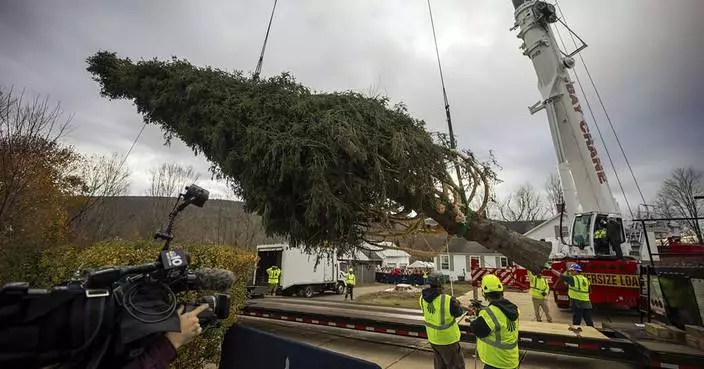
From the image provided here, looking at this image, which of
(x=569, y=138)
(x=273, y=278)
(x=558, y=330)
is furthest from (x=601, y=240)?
(x=273, y=278)

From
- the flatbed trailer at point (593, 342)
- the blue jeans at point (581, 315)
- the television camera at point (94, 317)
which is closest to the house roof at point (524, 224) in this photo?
the blue jeans at point (581, 315)

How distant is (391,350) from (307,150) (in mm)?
6071

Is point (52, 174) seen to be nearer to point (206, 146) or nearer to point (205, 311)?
point (206, 146)

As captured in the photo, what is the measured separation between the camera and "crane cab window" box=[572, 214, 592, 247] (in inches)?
386

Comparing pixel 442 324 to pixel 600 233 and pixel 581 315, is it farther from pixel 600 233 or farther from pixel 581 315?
pixel 600 233

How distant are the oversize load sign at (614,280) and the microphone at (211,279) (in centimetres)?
1124

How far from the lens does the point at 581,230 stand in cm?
998

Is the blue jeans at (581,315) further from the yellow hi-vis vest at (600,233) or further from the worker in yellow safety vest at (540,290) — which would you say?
the yellow hi-vis vest at (600,233)

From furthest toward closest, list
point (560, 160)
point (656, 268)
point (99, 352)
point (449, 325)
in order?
point (560, 160), point (656, 268), point (449, 325), point (99, 352)

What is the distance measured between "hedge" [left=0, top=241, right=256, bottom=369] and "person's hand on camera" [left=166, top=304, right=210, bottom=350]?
10.3 feet

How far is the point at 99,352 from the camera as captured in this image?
5.02ft

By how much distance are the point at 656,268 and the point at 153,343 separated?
8.28m

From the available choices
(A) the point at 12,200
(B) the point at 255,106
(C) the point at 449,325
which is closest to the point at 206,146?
(B) the point at 255,106

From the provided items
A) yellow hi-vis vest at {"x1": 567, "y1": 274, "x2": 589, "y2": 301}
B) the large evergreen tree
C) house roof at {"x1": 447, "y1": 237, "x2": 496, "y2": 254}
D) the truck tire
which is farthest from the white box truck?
house roof at {"x1": 447, "y1": 237, "x2": 496, "y2": 254}
